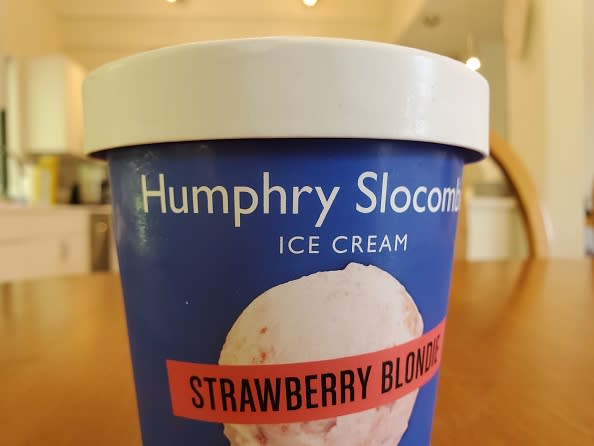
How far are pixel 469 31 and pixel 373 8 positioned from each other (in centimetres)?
71

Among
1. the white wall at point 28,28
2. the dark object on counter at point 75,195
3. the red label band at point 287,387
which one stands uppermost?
the white wall at point 28,28

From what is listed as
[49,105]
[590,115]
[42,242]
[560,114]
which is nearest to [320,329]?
[560,114]

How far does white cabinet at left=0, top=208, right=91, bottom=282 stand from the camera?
167 cm

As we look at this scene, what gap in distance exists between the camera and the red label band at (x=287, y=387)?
0.15 meters

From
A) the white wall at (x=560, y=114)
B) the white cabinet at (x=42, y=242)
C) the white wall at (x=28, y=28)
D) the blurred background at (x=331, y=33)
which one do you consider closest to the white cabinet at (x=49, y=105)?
the blurred background at (x=331, y=33)

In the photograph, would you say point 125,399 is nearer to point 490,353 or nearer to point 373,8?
point 490,353

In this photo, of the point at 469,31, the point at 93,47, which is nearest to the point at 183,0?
the point at 93,47

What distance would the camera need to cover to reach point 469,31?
112 inches

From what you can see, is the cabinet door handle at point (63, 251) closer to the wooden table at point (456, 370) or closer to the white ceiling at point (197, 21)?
the white ceiling at point (197, 21)

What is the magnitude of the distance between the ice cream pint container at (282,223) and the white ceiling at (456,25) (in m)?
2.56

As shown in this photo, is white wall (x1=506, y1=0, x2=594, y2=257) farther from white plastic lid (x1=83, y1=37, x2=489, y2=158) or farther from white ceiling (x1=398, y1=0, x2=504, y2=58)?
white plastic lid (x1=83, y1=37, x2=489, y2=158)

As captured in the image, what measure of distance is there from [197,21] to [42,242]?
6.18 feet

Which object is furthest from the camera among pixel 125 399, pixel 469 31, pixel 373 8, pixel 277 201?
pixel 373 8

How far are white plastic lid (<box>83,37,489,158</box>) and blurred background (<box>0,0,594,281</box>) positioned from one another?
938 millimetres
